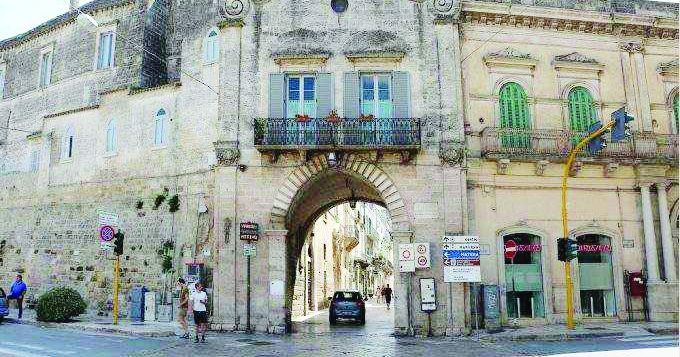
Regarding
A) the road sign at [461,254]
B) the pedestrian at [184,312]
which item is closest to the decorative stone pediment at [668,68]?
the road sign at [461,254]

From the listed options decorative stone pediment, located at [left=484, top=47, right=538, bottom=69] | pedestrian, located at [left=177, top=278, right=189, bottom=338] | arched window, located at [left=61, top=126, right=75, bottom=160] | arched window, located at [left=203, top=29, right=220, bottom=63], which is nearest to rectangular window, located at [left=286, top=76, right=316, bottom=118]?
arched window, located at [left=203, top=29, right=220, bottom=63]

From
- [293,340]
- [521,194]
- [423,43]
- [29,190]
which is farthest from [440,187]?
[29,190]

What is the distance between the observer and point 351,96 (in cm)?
1962

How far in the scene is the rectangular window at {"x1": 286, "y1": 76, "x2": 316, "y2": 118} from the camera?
775 inches

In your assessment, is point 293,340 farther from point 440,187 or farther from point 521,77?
point 521,77

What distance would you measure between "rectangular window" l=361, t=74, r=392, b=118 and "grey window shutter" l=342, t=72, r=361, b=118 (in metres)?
0.24

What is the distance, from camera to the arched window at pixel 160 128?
74.6 feet

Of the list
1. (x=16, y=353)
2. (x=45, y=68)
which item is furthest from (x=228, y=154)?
(x=45, y=68)

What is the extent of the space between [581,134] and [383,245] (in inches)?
2192

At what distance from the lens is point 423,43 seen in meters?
19.9

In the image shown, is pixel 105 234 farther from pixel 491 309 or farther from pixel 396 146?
pixel 491 309

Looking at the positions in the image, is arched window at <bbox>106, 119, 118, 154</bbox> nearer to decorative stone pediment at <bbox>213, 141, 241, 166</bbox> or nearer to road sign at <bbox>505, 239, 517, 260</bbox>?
decorative stone pediment at <bbox>213, 141, 241, 166</bbox>

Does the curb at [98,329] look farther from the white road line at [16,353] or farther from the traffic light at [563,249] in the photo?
the traffic light at [563,249]

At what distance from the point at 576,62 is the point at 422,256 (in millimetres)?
9037
